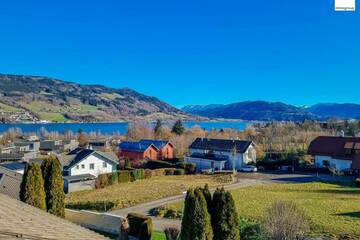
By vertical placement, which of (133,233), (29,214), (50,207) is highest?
(29,214)

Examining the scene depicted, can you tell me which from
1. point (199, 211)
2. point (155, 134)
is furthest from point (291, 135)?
point (199, 211)

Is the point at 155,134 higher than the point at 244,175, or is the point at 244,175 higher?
the point at 155,134

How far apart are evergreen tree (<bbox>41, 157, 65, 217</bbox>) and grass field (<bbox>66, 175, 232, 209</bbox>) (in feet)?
30.1

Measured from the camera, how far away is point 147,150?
6378 centimetres

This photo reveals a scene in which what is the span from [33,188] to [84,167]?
1024 inches

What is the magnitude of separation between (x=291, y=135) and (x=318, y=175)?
3560cm

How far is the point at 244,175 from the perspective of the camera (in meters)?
51.8

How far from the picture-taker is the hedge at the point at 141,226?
69.5 ft

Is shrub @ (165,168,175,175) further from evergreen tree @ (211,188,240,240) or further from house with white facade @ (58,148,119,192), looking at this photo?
evergreen tree @ (211,188,240,240)

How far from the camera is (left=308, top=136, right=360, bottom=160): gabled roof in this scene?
52.7m

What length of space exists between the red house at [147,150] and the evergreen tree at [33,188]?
41.1 meters

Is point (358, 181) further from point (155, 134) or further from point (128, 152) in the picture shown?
→ point (155, 134)

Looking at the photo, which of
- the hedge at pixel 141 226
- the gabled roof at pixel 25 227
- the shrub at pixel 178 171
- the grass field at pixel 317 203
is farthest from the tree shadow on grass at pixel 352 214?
the shrub at pixel 178 171

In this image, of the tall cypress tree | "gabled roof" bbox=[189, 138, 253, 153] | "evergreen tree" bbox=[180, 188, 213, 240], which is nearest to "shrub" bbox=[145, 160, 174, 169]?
"gabled roof" bbox=[189, 138, 253, 153]
